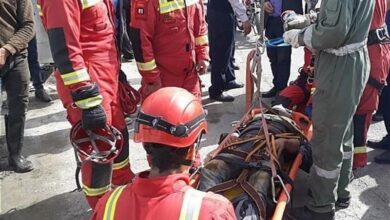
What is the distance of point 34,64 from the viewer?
18.6 feet

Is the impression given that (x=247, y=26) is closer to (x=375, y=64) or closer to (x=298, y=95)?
(x=298, y=95)

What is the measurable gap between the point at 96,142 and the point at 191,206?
61.0 inches

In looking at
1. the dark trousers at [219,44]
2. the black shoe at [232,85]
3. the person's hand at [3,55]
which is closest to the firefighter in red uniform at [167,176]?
the person's hand at [3,55]

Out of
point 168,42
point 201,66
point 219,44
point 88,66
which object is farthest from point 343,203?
point 219,44

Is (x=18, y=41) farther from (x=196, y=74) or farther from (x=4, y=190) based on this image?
(x=196, y=74)

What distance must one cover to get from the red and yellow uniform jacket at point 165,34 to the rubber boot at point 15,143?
1.47 m

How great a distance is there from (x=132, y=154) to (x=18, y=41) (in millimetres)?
1481

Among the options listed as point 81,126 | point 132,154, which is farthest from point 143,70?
point 132,154

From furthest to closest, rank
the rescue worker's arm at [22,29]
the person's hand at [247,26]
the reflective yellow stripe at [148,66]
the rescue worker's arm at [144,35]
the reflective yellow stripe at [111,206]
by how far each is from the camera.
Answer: the person's hand at [247,26] < the rescue worker's arm at [22,29] < the reflective yellow stripe at [148,66] < the rescue worker's arm at [144,35] < the reflective yellow stripe at [111,206]

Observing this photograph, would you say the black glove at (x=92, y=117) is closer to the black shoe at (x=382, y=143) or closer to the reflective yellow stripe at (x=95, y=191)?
the reflective yellow stripe at (x=95, y=191)

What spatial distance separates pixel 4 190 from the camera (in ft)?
13.0

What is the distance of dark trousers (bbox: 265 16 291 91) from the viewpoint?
5.23 meters

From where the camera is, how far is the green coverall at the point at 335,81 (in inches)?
106

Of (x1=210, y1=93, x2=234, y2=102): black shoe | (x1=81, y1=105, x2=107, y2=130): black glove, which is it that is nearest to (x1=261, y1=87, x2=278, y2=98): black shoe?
(x1=210, y1=93, x2=234, y2=102): black shoe
